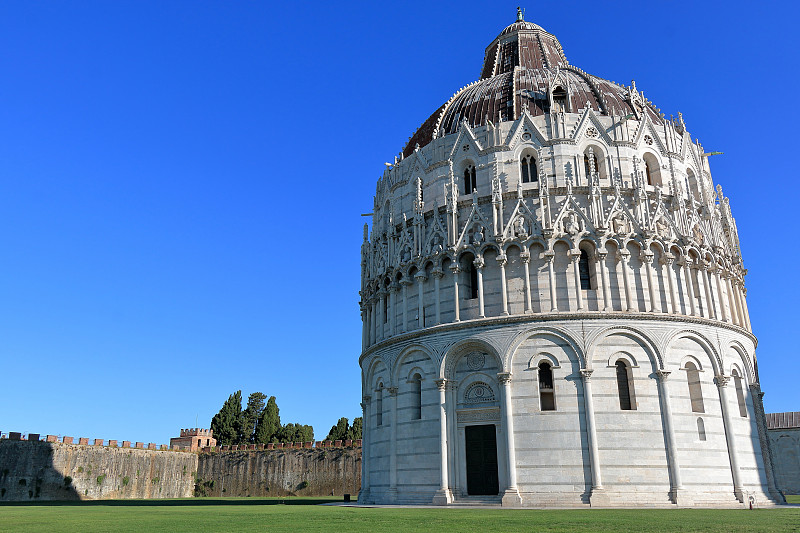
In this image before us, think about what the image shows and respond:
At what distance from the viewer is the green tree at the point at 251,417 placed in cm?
7900

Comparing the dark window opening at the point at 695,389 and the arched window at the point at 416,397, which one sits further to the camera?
the arched window at the point at 416,397

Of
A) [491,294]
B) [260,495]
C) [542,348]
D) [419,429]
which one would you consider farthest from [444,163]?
[260,495]

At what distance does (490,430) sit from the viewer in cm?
2831

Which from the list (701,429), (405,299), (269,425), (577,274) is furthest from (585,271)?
(269,425)

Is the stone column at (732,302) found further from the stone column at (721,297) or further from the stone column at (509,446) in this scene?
the stone column at (509,446)

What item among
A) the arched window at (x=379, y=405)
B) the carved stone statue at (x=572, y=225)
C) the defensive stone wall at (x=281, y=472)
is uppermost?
the carved stone statue at (x=572, y=225)

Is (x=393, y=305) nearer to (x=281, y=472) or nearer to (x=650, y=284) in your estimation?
(x=650, y=284)

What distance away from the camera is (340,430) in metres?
77.6

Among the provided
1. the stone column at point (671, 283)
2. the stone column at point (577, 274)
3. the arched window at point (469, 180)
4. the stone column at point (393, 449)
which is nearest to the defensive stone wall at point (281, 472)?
the stone column at point (393, 449)

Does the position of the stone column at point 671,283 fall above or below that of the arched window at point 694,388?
above

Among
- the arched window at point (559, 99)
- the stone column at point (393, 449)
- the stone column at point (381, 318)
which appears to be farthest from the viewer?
the stone column at point (381, 318)

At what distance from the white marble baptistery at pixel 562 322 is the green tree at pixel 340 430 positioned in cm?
4368

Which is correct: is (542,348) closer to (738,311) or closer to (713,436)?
(713,436)

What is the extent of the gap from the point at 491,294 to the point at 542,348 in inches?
141
